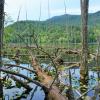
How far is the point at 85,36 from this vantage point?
1254 cm

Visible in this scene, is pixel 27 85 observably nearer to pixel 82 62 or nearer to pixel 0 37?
pixel 0 37

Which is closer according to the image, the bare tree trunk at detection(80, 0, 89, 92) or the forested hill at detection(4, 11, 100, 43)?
the forested hill at detection(4, 11, 100, 43)

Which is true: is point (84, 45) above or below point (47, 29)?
below

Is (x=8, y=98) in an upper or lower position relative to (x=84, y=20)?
lower

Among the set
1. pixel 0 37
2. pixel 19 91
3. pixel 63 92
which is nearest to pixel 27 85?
pixel 19 91

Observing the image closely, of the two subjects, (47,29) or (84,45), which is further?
(47,29)

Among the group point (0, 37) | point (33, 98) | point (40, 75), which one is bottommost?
point (33, 98)

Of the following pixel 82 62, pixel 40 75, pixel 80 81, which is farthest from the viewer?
pixel 82 62

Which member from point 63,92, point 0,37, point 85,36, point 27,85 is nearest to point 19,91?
point 27,85

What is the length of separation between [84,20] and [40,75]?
4.13 meters

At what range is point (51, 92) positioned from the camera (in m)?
6.91

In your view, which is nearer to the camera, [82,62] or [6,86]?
[6,86]

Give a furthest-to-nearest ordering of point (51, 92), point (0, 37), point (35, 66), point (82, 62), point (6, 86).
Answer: point (82, 62), point (6, 86), point (35, 66), point (0, 37), point (51, 92)

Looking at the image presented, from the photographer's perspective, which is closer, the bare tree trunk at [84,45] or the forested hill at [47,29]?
the forested hill at [47,29]
